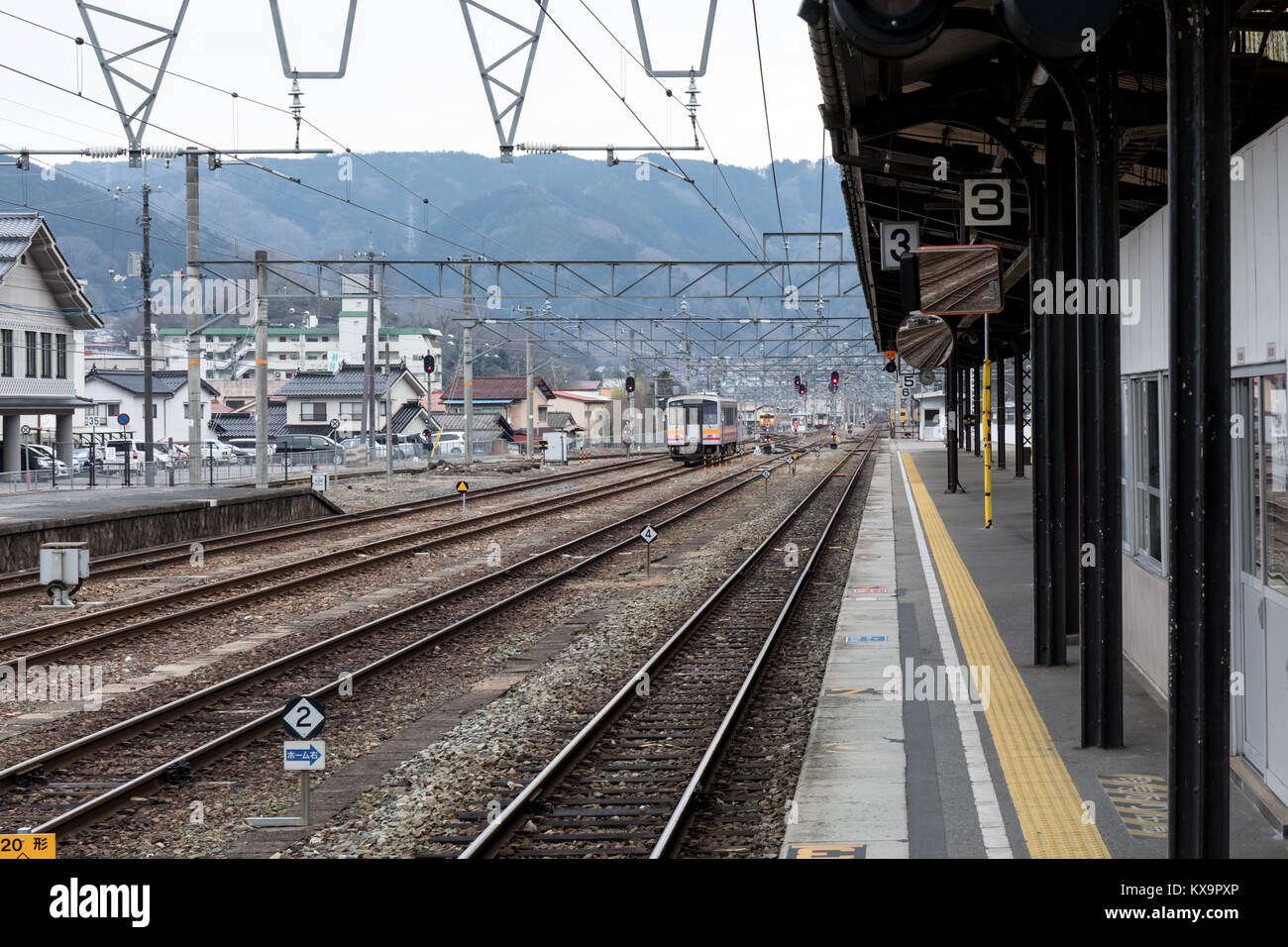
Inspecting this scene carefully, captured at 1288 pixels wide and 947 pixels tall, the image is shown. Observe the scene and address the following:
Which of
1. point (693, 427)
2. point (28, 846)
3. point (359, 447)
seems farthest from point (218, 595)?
point (359, 447)

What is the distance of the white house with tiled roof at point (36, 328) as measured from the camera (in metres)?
41.1

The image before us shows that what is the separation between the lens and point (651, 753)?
9438mm

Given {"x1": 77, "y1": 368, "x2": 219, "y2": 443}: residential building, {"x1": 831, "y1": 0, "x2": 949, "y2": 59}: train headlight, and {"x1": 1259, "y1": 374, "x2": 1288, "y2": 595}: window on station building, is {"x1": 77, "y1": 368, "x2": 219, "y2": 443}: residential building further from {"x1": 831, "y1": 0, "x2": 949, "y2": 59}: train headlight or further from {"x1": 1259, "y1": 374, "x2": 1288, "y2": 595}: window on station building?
{"x1": 831, "y1": 0, "x2": 949, "y2": 59}: train headlight

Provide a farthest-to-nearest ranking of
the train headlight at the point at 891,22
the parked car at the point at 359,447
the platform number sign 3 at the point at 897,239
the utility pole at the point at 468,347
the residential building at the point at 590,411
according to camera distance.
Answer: the residential building at the point at 590,411 < the parked car at the point at 359,447 < the utility pole at the point at 468,347 < the platform number sign 3 at the point at 897,239 < the train headlight at the point at 891,22

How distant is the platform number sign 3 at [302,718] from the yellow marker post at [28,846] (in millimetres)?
1380

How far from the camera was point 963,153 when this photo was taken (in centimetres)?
1339

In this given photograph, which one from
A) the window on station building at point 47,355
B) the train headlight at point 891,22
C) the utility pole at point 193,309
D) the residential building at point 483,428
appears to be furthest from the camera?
the residential building at point 483,428

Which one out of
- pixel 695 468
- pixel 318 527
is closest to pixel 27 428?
pixel 695 468

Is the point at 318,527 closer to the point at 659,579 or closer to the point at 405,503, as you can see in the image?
the point at 405,503

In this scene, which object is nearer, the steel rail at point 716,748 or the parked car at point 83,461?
the steel rail at point 716,748

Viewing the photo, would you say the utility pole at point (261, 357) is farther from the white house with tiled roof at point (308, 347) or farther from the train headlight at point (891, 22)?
the white house with tiled roof at point (308, 347)

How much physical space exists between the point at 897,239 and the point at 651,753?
928 centimetres

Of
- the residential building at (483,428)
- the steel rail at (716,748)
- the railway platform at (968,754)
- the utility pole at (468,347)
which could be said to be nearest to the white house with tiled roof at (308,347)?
the residential building at (483,428)
